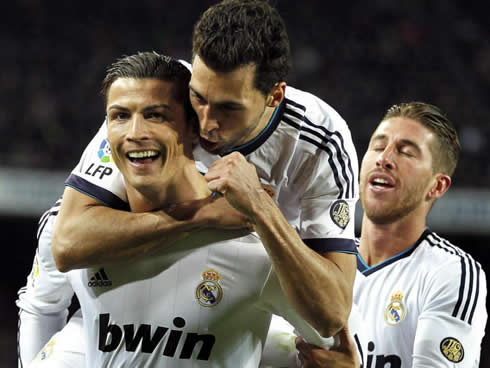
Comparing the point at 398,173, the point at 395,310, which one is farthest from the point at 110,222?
the point at 398,173

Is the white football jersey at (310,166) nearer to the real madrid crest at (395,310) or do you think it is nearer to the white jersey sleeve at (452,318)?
the white jersey sleeve at (452,318)

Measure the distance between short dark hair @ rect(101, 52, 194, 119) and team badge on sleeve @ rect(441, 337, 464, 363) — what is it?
64.2 inches

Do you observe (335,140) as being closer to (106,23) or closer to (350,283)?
(350,283)

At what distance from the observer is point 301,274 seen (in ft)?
8.03

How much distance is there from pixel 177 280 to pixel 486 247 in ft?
24.8

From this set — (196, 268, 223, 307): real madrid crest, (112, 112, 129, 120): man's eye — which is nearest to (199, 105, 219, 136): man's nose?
(112, 112, 129, 120): man's eye

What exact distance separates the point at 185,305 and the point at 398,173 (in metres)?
1.62

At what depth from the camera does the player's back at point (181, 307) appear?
257 centimetres

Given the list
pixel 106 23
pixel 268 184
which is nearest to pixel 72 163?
pixel 106 23

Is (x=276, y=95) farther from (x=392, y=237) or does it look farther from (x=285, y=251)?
(x=392, y=237)

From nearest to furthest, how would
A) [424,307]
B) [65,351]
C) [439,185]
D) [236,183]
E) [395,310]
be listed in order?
[236,183] < [65,351] < [424,307] < [395,310] < [439,185]

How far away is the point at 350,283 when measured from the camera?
270 cm

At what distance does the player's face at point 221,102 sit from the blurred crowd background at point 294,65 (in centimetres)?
631

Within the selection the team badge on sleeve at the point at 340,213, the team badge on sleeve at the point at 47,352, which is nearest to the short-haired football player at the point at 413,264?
the team badge on sleeve at the point at 340,213
